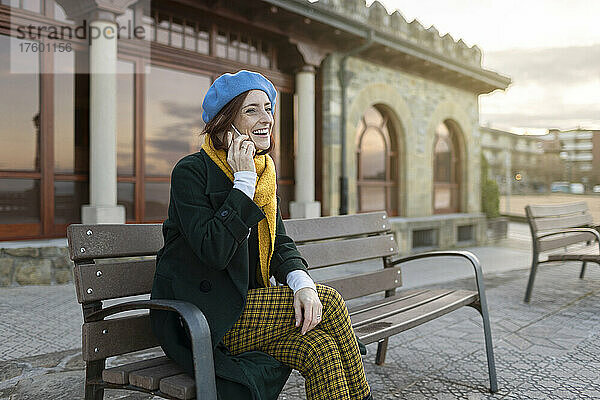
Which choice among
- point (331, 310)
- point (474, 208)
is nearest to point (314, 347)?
point (331, 310)

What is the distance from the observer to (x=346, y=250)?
3049mm

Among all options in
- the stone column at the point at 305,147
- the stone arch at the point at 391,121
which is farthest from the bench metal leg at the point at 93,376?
the stone arch at the point at 391,121

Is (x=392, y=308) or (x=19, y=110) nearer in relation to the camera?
(x=392, y=308)

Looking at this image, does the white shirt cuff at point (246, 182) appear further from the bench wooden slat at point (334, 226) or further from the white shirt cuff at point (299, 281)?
the bench wooden slat at point (334, 226)

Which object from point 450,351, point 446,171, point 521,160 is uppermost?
point 521,160

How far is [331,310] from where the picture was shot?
6.54 ft

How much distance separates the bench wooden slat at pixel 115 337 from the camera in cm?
188

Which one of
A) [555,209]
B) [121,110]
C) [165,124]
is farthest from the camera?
[165,124]

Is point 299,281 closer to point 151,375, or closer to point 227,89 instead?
point 151,375

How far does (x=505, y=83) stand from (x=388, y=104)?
16.4ft

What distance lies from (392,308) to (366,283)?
26 centimetres

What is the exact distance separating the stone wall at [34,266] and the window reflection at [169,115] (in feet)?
6.48

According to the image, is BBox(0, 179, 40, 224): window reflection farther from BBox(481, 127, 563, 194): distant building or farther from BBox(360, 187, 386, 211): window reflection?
BBox(481, 127, 563, 194): distant building

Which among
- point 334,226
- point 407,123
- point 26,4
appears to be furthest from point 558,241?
point 26,4
